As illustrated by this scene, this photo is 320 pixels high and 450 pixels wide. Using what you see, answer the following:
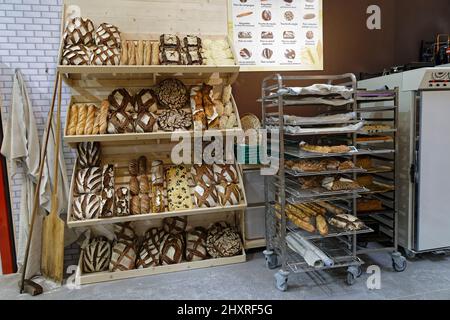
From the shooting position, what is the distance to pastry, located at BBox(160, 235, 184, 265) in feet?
8.98

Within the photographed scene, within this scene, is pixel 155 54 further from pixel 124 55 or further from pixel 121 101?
pixel 121 101

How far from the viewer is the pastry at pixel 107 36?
2562mm

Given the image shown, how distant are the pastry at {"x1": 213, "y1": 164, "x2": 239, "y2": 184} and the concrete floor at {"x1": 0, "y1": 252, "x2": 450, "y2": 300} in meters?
0.74

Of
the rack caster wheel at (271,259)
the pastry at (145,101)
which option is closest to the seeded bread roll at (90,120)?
the pastry at (145,101)

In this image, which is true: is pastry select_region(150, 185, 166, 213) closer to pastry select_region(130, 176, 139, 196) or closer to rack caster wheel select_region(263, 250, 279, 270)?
pastry select_region(130, 176, 139, 196)

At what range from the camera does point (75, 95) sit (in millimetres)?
2762

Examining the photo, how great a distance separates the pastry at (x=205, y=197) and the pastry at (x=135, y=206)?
45cm

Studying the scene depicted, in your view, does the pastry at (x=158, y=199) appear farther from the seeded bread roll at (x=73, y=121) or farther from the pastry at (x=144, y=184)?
the seeded bread roll at (x=73, y=121)

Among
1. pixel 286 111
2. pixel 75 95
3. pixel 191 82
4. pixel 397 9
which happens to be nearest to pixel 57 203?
pixel 75 95

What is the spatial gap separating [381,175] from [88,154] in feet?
8.43

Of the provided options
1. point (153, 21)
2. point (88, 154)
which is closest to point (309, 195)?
point (88, 154)

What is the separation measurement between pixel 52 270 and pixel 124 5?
224 cm

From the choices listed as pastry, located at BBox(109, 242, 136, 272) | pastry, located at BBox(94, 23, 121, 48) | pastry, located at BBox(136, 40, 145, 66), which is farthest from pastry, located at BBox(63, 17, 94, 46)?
pastry, located at BBox(109, 242, 136, 272)

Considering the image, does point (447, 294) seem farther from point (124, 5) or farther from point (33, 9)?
point (33, 9)
